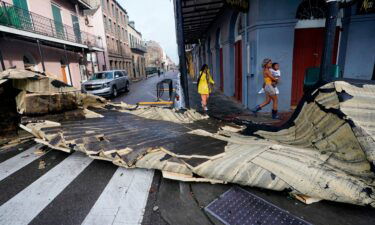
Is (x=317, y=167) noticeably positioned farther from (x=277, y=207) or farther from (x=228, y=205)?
(x=228, y=205)

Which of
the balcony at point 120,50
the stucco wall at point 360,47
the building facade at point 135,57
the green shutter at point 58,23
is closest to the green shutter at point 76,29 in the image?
the green shutter at point 58,23

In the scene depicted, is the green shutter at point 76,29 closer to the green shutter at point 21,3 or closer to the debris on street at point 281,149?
the green shutter at point 21,3

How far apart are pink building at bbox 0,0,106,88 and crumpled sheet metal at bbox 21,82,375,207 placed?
7.33 m

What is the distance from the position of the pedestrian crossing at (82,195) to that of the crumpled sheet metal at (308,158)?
0.32 meters

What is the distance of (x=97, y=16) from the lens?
89.1 feet

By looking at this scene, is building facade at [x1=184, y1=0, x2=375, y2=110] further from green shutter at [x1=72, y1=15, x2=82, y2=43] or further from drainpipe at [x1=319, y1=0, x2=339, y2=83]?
green shutter at [x1=72, y1=15, x2=82, y2=43]

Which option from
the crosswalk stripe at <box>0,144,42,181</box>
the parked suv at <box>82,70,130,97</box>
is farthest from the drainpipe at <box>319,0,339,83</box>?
the parked suv at <box>82,70,130,97</box>

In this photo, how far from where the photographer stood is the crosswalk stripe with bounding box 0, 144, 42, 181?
3480 millimetres

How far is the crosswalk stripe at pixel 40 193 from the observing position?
235cm

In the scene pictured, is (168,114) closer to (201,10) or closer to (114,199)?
(114,199)

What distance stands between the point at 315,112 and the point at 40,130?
16.3 ft

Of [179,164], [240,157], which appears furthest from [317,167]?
[179,164]

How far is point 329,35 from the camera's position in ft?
12.3

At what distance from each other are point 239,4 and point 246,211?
6.00 meters
